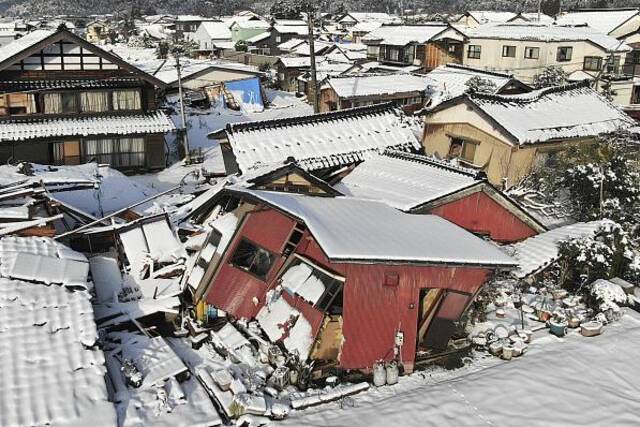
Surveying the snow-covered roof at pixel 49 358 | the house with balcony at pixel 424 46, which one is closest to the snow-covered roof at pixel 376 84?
the house with balcony at pixel 424 46

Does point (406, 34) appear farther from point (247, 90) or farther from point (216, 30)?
point (216, 30)

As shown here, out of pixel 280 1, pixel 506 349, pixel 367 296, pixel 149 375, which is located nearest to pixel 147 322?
pixel 149 375

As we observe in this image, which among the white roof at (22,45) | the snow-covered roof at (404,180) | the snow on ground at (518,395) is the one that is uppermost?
the white roof at (22,45)

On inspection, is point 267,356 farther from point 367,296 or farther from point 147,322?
point 147,322

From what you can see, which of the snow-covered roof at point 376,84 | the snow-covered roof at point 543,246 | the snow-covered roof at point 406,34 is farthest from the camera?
the snow-covered roof at point 406,34

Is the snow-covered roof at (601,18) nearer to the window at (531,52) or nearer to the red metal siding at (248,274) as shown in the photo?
the window at (531,52)

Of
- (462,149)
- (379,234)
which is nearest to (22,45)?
(462,149)

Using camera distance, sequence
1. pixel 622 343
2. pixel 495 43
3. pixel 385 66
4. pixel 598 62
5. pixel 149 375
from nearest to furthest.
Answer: pixel 149 375 → pixel 622 343 → pixel 598 62 → pixel 495 43 → pixel 385 66

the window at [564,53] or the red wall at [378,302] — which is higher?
the window at [564,53]

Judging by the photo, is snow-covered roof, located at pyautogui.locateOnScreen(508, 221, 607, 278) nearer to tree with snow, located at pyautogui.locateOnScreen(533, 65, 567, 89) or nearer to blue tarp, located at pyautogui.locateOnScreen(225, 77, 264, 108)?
tree with snow, located at pyautogui.locateOnScreen(533, 65, 567, 89)
